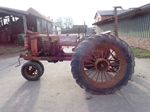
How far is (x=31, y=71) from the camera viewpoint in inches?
196

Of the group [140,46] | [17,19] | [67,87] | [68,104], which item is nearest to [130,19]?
[140,46]

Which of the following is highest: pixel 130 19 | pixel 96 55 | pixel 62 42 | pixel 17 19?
pixel 17 19

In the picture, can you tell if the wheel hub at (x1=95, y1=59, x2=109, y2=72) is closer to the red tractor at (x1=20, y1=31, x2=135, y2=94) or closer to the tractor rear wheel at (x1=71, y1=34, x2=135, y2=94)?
the red tractor at (x1=20, y1=31, x2=135, y2=94)

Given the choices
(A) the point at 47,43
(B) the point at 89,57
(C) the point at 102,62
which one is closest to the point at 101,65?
(C) the point at 102,62

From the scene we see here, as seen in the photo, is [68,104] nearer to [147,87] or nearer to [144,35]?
[147,87]

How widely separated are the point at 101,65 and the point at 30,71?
2318 mm

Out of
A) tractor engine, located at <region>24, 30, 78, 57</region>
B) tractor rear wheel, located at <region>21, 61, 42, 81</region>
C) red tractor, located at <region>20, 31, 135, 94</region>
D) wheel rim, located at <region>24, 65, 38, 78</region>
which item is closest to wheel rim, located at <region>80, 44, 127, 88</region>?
red tractor, located at <region>20, 31, 135, 94</region>

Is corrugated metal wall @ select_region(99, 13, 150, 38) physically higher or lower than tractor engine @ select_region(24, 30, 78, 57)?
higher

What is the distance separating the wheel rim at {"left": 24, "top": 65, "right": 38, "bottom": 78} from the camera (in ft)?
15.9

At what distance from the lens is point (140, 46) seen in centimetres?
998

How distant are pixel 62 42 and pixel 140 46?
685cm

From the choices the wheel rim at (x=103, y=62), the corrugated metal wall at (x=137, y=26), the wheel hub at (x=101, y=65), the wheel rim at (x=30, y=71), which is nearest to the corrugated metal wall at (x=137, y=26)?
the corrugated metal wall at (x=137, y=26)

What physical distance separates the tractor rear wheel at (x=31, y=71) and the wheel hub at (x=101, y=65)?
5.97 ft

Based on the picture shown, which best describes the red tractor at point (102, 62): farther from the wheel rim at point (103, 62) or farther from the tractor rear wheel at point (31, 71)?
the tractor rear wheel at point (31, 71)
